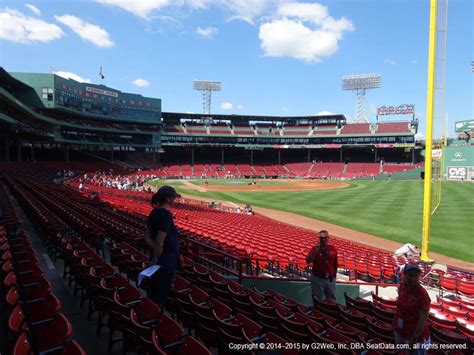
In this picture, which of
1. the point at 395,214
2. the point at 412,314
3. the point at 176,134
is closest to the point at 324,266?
the point at 412,314

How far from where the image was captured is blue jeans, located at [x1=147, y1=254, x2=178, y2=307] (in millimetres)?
→ 4180

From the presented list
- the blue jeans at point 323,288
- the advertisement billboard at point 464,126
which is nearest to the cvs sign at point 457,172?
the advertisement billboard at point 464,126

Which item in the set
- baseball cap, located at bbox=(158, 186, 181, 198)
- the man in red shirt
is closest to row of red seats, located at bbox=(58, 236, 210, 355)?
baseball cap, located at bbox=(158, 186, 181, 198)

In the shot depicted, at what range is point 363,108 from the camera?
323ft

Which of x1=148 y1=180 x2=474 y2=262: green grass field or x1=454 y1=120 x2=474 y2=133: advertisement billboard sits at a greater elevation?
x1=454 y1=120 x2=474 y2=133: advertisement billboard

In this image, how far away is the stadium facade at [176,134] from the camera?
2101 inches

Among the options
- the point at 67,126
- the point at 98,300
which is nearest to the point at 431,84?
the point at 98,300

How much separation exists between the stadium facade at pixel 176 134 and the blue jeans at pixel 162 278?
162ft

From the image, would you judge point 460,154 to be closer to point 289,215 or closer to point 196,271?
point 289,215

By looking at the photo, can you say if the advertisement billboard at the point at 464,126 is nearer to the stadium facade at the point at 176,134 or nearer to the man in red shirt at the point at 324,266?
the stadium facade at the point at 176,134

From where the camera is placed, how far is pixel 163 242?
13.3 ft

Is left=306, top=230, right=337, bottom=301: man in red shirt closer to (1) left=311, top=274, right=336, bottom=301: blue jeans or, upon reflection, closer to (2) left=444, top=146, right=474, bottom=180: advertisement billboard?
(1) left=311, top=274, right=336, bottom=301: blue jeans

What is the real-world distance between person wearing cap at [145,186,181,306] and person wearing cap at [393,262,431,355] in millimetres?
3011

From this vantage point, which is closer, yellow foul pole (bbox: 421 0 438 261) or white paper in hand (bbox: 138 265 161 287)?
white paper in hand (bbox: 138 265 161 287)
